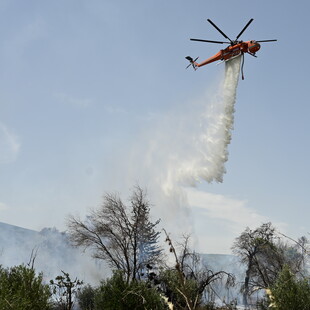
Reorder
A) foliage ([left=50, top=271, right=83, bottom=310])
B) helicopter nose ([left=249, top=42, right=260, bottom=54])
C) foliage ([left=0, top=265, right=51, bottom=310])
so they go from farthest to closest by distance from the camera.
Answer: helicopter nose ([left=249, top=42, right=260, bottom=54]) < foliage ([left=50, top=271, right=83, bottom=310]) < foliage ([left=0, top=265, right=51, bottom=310])

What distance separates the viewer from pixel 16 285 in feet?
64.3

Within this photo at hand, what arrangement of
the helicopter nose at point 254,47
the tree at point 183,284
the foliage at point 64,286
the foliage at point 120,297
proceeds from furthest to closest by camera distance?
1. the helicopter nose at point 254,47
2. the foliage at point 120,297
3. the foliage at point 64,286
4. the tree at point 183,284

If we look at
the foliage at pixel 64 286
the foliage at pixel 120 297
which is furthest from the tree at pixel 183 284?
the foliage at pixel 64 286

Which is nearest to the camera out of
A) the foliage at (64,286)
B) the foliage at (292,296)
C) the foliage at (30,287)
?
the foliage at (30,287)

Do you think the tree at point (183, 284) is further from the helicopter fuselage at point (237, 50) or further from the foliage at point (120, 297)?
the helicopter fuselage at point (237, 50)

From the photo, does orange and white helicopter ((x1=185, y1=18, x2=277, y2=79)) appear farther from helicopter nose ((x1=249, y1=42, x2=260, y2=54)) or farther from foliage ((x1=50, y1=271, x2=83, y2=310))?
foliage ((x1=50, y1=271, x2=83, y2=310))

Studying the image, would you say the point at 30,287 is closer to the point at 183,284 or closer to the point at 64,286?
the point at 64,286

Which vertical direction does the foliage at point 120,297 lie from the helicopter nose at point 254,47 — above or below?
below

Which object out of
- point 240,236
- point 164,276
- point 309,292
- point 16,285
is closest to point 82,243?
point 164,276

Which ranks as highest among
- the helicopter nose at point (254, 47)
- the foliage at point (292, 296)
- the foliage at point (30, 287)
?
the helicopter nose at point (254, 47)

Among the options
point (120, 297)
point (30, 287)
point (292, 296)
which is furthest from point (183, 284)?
point (292, 296)

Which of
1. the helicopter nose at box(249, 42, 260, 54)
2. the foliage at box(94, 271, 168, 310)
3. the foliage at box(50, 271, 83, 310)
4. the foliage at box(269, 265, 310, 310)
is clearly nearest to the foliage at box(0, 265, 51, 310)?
the foliage at box(50, 271, 83, 310)

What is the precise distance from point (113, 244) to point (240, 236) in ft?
100

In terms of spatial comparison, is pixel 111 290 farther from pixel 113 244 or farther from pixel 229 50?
pixel 229 50
